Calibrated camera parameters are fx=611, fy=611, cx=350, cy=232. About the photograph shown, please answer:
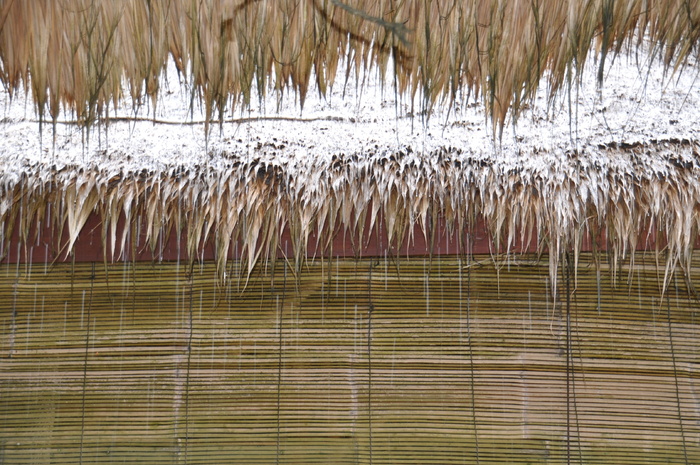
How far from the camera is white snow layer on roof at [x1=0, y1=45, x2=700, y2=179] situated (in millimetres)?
1862

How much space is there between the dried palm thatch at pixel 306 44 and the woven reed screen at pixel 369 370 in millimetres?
563

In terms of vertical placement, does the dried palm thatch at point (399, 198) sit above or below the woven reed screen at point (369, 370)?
above

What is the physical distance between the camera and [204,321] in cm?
191

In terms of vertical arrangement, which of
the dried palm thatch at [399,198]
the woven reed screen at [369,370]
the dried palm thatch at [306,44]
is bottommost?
the woven reed screen at [369,370]

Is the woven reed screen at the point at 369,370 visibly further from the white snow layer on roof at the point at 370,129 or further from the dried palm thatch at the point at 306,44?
the dried palm thatch at the point at 306,44

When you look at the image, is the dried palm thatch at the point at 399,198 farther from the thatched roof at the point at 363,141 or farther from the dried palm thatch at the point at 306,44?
the dried palm thatch at the point at 306,44

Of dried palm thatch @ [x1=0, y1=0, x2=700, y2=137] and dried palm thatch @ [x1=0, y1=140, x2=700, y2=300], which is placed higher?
dried palm thatch @ [x1=0, y1=0, x2=700, y2=137]

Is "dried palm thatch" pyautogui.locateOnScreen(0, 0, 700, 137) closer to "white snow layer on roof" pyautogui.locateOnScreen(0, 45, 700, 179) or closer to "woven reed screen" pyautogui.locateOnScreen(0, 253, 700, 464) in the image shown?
"white snow layer on roof" pyautogui.locateOnScreen(0, 45, 700, 179)

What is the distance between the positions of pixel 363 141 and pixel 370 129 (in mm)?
52

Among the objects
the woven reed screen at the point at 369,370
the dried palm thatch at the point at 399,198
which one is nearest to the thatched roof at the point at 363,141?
the dried palm thatch at the point at 399,198

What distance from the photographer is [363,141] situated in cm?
188

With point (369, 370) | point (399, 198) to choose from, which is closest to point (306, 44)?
point (399, 198)

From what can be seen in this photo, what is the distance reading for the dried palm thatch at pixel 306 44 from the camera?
1.78 metres

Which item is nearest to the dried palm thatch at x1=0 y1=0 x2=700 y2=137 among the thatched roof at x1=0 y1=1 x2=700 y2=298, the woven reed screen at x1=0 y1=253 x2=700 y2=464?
the thatched roof at x1=0 y1=1 x2=700 y2=298
